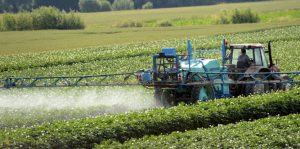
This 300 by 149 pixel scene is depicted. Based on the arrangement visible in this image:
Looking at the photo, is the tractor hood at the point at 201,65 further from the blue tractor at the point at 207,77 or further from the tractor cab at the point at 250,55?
the tractor cab at the point at 250,55

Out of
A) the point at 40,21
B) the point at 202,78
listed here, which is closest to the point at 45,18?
the point at 40,21

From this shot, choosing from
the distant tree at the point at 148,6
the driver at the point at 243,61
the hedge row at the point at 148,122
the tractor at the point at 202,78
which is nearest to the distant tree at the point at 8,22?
the tractor at the point at 202,78

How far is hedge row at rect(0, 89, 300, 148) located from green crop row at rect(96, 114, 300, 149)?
82 centimetres

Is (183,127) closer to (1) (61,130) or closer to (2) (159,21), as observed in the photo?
(1) (61,130)

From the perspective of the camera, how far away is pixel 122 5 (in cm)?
15450

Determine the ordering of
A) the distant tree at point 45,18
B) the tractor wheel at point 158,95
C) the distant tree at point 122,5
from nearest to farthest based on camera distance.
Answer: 1. the tractor wheel at point 158,95
2. the distant tree at point 45,18
3. the distant tree at point 122,5

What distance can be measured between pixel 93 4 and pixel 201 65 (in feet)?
403

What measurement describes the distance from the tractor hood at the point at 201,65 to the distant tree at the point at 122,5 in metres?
129

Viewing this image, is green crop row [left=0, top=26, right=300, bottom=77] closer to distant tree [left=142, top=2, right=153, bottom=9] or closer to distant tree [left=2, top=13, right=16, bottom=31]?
distant tree [left=2, top=13, right=16, bottom=31]

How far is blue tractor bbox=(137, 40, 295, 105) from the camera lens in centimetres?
2383

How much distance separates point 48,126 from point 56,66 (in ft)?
76.5

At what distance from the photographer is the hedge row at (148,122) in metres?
17.4

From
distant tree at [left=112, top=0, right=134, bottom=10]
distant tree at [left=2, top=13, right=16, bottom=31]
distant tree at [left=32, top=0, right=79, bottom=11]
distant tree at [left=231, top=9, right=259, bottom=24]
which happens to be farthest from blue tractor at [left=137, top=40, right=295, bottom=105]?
distant tree at [left=112, top=0, right=134, bottom=10]

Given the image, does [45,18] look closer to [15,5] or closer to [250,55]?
[15,5]
